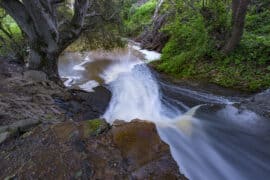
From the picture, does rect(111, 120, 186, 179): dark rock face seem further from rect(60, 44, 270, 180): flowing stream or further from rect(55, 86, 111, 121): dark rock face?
rect(55, 86, 111, 121): dark rock face

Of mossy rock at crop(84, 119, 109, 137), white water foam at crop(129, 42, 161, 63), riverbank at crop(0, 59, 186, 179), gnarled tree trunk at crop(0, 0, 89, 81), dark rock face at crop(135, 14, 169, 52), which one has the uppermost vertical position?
gnarled tree trunk at crop(0, 0, 89, 81)

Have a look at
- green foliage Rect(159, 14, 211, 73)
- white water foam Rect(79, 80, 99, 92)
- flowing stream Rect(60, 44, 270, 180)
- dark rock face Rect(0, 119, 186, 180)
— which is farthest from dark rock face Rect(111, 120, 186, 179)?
green foliage Rect(159, 14, 211, 73)

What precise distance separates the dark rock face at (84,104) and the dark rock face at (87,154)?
60.6 inches

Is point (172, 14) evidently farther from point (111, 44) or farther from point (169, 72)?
point (111, 44)

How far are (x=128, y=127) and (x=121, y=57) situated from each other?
933 cm

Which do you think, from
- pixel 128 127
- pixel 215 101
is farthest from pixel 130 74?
pixel 128 127

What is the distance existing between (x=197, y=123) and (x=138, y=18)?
16.1 m

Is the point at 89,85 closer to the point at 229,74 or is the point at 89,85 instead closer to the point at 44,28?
the point at 44,28

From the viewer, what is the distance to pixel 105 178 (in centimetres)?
281

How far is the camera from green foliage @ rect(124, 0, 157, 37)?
18005 mm

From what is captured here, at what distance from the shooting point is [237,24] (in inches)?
303

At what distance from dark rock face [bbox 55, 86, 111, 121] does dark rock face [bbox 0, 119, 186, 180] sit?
5.05 feet

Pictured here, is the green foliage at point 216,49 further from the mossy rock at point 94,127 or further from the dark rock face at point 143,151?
the mossy rock at point 94,127

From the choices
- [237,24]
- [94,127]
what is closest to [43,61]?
[94,127]
